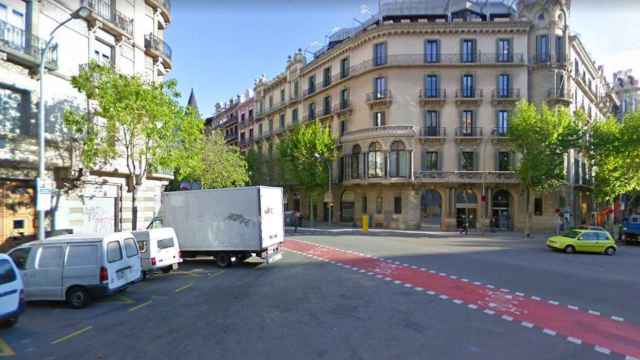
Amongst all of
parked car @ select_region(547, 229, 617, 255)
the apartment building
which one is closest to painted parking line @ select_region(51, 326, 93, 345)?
the apartment building

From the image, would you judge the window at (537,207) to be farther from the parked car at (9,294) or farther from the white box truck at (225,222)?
the parked car at (9,294)

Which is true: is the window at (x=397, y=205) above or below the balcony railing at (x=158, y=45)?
below

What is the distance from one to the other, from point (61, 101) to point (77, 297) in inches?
447

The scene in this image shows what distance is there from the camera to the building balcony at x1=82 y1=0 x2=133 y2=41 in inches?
731

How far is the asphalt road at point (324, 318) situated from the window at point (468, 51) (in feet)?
93.8

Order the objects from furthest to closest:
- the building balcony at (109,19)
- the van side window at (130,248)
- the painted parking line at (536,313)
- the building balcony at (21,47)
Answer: the building balcony at (109,19)
the building balcony at (21,47)
the van side window at (130,248)
the painted parking line at (536,313)

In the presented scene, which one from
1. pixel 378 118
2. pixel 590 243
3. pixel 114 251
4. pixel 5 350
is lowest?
pixel 5 350

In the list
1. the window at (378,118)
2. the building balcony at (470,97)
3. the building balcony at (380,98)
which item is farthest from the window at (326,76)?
the building balcony at (470,97)

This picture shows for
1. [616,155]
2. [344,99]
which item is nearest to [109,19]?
[344,99]

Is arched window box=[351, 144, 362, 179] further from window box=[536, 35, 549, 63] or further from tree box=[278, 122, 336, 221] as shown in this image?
window box=[536, 35, 549, 63]

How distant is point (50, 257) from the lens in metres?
9.78

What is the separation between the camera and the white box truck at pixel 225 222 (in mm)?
15141

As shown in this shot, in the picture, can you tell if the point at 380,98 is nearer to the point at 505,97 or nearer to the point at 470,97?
the point at 470,97

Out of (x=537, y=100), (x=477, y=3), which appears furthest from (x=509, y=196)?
(x=477, y=3)
